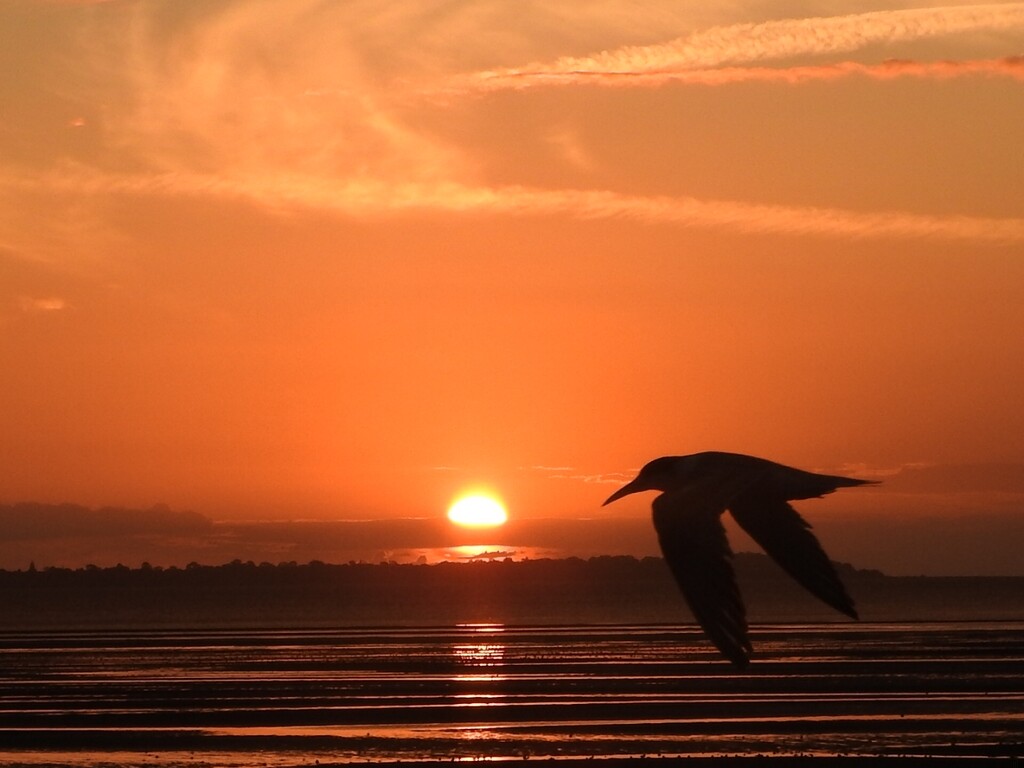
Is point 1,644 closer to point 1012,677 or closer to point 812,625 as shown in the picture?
point 812,625

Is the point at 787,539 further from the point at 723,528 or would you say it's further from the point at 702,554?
the point at 702,554

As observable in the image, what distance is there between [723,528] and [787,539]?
1062mm

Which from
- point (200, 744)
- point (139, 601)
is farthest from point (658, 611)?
point (200, 744)

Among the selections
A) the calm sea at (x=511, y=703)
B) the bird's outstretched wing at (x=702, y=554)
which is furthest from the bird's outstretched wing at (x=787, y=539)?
the calm sea at (x=511, y=703)

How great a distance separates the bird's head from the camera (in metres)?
12.7

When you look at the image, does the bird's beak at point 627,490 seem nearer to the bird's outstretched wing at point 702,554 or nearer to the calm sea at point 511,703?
the bird's outstretched wing at point 702,554

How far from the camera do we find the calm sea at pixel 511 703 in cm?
2959

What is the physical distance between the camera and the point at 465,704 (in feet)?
124

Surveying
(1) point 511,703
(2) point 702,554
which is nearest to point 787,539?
(2) point 702,554

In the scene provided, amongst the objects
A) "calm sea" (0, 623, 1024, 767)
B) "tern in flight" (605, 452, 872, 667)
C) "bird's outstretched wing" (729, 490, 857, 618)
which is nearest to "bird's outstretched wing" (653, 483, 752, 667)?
"tern in flight" (605, 452, 872, 667)

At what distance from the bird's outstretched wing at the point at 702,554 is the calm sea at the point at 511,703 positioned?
1677 centimetres

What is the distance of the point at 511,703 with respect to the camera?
37.5 m

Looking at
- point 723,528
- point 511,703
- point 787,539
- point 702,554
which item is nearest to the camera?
point 702,554

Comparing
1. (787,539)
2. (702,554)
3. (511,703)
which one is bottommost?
(511,703)
